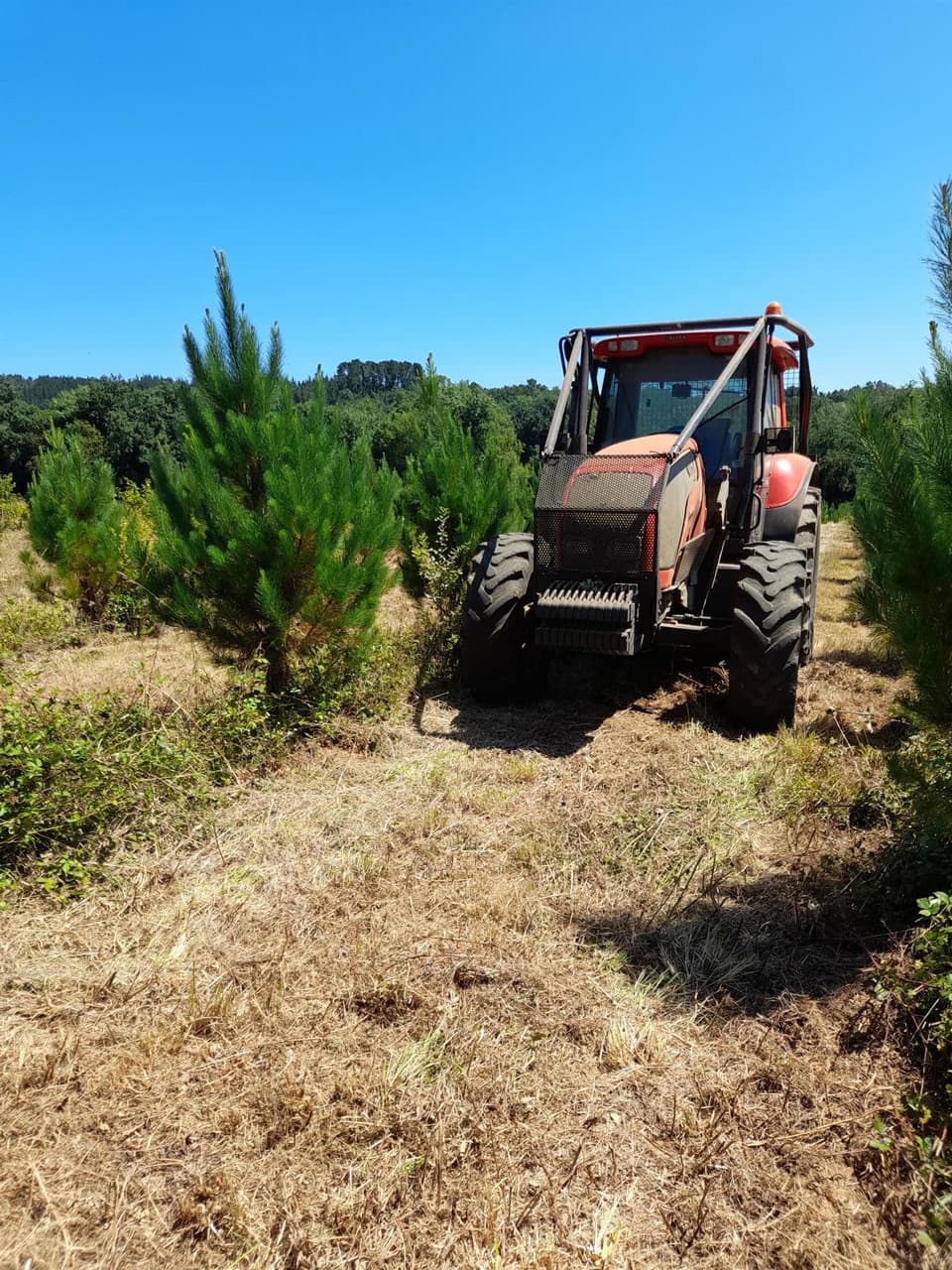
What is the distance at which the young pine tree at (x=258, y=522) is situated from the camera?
4.74m

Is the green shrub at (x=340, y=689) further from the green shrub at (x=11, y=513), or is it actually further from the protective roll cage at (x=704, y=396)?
the green shrub at (x=11, y=513)

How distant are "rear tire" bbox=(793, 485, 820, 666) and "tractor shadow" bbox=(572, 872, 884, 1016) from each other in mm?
2886

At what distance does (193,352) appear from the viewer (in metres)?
4.96

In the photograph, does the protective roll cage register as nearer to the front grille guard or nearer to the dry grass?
the front grille guard

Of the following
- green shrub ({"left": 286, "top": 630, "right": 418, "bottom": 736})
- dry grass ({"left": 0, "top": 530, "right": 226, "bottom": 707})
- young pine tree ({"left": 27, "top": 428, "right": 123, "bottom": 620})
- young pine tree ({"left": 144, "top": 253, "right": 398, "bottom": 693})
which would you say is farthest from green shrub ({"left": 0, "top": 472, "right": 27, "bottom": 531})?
green shrub ({"left": 286, "top": 630, "right": 418, "bottom": 736})

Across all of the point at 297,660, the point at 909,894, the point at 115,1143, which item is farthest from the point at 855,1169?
the point at 297,660

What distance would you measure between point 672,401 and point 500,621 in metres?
2.18

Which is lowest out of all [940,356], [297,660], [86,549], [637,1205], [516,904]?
[637,1205]

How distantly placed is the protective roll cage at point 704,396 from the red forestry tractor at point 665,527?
0.01m

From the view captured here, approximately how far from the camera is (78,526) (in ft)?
28.8

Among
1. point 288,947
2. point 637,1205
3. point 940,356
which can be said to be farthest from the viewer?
point 288,947

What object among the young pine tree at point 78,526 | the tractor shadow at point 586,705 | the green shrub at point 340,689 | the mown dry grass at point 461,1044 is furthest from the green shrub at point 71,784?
the young pine tree at point 78,526

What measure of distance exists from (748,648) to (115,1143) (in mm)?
3799

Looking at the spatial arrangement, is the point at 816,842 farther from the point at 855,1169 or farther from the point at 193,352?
the point at 193,352
